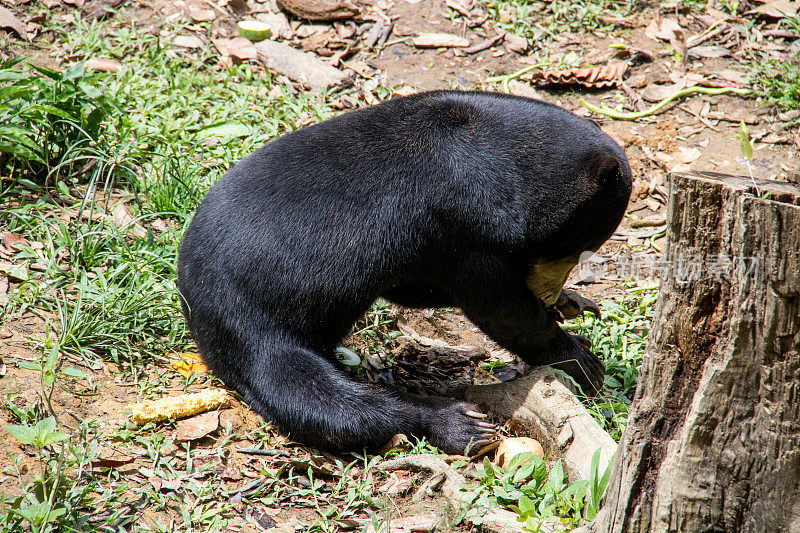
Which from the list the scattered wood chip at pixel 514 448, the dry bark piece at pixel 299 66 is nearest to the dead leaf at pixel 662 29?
the dry bark piece at pixel 299 66

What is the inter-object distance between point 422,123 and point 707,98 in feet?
14.1

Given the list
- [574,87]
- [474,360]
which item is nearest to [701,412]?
[474,360]

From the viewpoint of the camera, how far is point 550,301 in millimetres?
4168

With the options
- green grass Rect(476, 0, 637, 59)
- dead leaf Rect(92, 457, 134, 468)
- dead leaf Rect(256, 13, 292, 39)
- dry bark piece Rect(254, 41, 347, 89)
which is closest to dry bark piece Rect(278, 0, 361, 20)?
dead leaf Rect(256, 13, 292, 39)

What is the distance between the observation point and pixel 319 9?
7598 millimetres

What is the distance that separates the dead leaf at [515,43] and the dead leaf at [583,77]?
1.60 ft

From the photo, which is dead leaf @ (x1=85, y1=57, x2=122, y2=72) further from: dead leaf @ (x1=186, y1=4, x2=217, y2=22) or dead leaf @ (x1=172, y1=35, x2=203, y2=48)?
dead leaf @ (x1=186, y1=4, x2=217, y2=22)

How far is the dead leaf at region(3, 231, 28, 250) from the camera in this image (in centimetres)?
446

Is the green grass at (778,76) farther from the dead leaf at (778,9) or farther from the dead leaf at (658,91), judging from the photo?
the dead leaf at (658,91)

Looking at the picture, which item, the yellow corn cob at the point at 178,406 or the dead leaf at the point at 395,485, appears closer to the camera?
the dead leaf at the point at 395,485

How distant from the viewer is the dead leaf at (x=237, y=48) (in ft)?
23.0

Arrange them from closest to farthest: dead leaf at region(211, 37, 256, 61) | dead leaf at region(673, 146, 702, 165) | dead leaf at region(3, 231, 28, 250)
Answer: dead leaf at region(3, 231, 28, 250) → dead leaf at region(673, 146, 702, 165) → dead leaf at region(211, 37, 256, 61)

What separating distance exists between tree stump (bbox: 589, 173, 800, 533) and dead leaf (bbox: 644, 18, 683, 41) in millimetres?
6191

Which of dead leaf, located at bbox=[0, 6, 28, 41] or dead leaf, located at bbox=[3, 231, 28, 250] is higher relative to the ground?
dead leaf, located at bbox=[0, 6, 28, 41]
